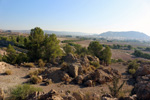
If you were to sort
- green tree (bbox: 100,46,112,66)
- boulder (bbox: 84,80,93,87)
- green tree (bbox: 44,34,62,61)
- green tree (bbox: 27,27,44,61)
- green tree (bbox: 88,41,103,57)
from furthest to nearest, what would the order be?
green tree (bbox: 88,41,103,57)
green tree (bbox: 100,46,112,66)
green tree (bbox: 44,34,62,61)
green tree (bbox: 27,27,44,61)
boulder (bbox: 84,80,93,87)

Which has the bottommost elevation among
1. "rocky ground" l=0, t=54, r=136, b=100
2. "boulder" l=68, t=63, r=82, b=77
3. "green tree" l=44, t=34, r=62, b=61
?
"rocky ground" l=0, t=54, r=136, b=100

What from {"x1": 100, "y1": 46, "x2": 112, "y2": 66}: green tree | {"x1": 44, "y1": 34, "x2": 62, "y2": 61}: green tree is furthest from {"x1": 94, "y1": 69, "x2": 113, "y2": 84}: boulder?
{"x1": 100, "y1": 46, "x2": 112, "y2": 66}: green tree

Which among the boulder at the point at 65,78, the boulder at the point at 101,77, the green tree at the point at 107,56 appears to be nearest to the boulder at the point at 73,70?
the boulder at the point at 65,78

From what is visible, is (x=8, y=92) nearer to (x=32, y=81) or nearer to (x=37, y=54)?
(x=32, y=81)

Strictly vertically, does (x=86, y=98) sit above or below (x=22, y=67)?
above

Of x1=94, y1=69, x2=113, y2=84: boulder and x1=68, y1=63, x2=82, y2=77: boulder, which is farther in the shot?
x1=68, y1=63, x2=82, y2=77: boulder

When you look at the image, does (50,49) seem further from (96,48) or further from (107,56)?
(107,56)

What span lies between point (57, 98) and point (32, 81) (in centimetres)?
798

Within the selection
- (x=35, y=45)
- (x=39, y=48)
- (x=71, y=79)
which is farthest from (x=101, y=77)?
(x=35, y=45)

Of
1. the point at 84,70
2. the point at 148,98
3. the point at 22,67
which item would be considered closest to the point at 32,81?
the point at 22,67

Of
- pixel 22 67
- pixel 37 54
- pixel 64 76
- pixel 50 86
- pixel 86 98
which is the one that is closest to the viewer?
pixel 86 98

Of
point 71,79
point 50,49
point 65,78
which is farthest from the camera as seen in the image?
point 50,49

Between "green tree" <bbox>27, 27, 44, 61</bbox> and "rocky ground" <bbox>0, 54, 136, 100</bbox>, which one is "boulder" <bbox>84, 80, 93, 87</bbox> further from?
"green tree" <bbox>27, 27, 44, 61</bbox>

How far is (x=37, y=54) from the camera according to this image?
21.8 meters
